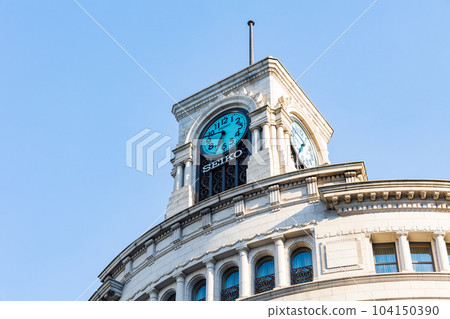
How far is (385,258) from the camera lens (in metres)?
33.9

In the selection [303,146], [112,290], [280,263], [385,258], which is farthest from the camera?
[303,146]

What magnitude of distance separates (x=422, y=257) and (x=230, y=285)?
27.1 ft

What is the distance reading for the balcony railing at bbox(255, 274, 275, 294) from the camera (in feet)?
113

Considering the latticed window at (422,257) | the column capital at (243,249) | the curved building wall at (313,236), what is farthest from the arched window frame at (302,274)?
the latticed window at (422,257)

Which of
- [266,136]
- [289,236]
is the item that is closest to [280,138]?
[266,136]

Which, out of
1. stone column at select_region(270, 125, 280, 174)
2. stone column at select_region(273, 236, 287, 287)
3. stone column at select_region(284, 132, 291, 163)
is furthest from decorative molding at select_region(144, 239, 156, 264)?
stone column at select_region(284, 132, 291, 163)

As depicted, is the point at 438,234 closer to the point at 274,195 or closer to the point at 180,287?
the point at 274,195

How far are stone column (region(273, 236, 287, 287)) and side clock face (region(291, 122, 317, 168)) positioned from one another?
10.2 m

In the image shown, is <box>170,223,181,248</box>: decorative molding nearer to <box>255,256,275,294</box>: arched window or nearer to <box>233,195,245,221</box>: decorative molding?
<box>233,195,245,221</box>: decorative molding

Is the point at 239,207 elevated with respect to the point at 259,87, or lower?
lower

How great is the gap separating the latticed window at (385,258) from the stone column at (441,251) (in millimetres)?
1730
